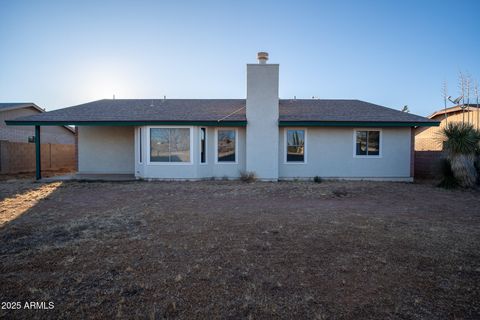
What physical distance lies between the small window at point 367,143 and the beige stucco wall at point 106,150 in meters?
12.6

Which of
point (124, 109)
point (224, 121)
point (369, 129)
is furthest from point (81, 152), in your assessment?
point (369, 129)

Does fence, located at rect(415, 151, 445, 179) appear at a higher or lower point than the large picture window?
lower

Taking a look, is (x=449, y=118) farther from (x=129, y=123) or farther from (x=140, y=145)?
(x=129, y=123)

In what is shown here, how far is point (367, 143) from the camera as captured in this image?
44.8ft

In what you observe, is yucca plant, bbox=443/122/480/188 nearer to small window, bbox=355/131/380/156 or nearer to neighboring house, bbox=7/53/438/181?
neighboring house, bbox=7/53/438/181

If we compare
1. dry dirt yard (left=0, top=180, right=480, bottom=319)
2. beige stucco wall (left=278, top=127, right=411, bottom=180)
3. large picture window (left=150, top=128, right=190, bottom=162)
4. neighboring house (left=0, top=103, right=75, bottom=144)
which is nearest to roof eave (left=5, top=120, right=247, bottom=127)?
large picture window (left=150, top=128, right=190, bottom=162)

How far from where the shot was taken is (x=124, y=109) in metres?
15.1

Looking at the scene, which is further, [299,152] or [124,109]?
[124,109]

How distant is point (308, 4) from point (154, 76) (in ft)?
32.9

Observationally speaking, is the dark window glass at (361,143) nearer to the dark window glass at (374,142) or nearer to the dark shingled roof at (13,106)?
the dark window glass at (374,142)

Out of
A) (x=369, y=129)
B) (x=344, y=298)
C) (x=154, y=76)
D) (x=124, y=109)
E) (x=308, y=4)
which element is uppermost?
(x=308, y=4)

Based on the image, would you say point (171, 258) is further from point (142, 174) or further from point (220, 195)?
point (142, 174)

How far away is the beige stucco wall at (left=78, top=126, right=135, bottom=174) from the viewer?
1570cm

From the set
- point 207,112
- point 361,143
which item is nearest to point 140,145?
point 207,112
